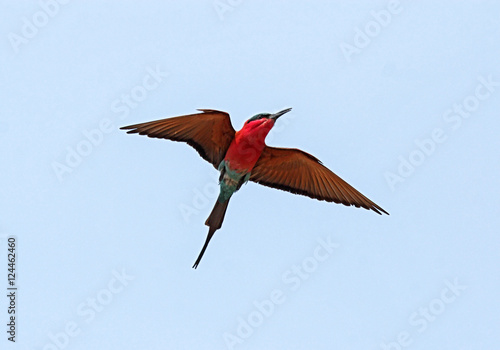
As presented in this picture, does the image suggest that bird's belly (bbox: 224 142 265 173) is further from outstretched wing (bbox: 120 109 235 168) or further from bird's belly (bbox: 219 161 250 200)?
outstretched wing (bbox: 120 109 235 168)

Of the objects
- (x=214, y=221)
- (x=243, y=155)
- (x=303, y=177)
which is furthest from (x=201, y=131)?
(x=303, y=177)

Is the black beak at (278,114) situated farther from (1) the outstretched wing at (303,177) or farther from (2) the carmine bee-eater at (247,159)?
(1) the outstretched wing at (303,177)

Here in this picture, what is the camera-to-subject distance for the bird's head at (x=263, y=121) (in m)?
11.7

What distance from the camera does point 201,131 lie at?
475 inches

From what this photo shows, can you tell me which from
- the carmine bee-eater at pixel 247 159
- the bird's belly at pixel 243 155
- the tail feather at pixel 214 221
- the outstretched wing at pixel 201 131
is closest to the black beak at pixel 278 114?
the carmine bee-eater at pixel 247 159

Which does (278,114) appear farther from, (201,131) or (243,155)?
(201,131)

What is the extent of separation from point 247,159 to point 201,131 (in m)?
0.92

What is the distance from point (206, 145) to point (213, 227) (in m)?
1.43

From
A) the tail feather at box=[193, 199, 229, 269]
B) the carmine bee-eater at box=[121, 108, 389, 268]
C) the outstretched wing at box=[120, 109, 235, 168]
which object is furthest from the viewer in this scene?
the tail feather at box=[193, 199, 229, 269]

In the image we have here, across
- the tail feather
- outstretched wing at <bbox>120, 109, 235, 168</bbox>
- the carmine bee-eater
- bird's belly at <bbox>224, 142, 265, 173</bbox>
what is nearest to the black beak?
the carmine bee-eater

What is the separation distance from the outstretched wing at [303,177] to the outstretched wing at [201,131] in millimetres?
738

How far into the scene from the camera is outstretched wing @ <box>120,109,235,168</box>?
1166cm

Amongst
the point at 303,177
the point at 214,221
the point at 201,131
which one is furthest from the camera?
the point at 303,177

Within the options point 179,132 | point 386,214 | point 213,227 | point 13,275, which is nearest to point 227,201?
point 213,227
